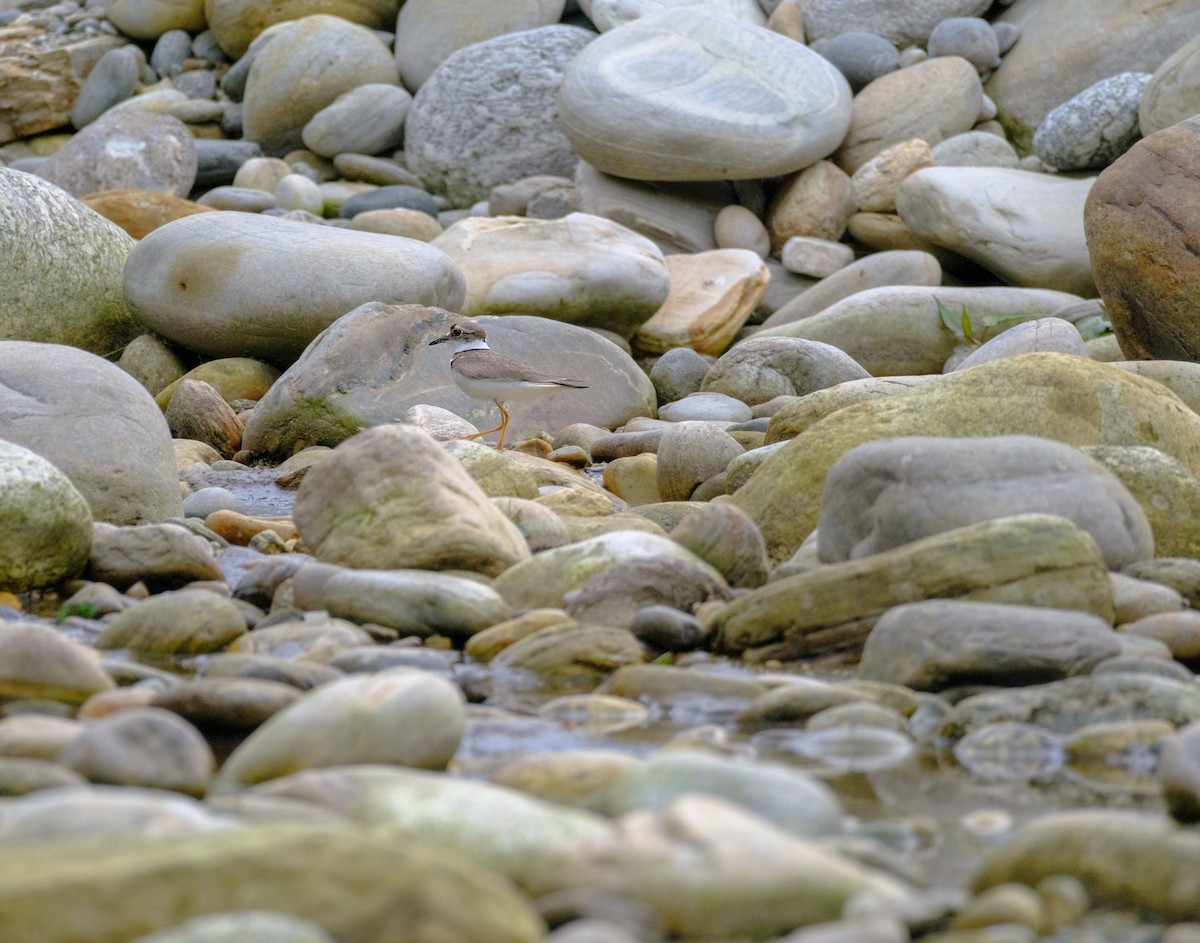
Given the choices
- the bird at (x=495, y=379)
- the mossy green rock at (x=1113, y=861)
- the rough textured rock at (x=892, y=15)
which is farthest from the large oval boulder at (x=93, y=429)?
the rough textured rock at (x=892, y=15)

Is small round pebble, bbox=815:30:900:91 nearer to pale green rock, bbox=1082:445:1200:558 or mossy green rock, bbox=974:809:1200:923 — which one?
pale green rock, bbox=1082:445:1200:558

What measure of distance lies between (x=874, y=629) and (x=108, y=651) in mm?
2075

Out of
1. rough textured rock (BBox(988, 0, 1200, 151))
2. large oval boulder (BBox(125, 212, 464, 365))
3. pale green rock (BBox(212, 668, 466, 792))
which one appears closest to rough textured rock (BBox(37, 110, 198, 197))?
large oval boulder (BBox(125, 212, 464, 365))

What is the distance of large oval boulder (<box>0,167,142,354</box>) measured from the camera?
9.99m

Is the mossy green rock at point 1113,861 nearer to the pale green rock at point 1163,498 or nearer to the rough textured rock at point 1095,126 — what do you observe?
the pale green rock at point 1163,498

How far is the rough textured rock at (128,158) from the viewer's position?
51.7ft

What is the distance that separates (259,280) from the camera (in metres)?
9.55

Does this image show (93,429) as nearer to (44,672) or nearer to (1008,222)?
(44,672)

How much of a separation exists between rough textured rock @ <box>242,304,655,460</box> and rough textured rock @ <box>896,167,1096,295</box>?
352 centimetres

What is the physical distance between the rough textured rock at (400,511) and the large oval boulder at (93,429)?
1.18 metres

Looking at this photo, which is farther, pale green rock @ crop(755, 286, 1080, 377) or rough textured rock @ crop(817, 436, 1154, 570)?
pale green rock @ crop(755, 286, 1080, 377)

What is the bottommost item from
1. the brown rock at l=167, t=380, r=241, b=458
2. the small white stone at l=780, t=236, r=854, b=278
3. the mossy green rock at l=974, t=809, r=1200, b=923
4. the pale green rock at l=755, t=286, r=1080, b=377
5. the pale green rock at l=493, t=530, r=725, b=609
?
the small white stone at l=780, t=236, r=854, b=278

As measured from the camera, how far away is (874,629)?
4117 millimetres

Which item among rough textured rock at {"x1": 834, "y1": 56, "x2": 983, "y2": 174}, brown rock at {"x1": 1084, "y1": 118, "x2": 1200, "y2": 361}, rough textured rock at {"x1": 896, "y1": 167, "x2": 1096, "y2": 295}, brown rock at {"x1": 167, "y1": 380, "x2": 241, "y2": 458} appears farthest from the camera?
rough textured rock at {"x1": 834, "y1": 56, "x2": 983, "y2": 174}
